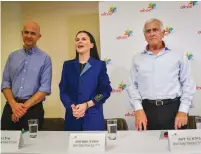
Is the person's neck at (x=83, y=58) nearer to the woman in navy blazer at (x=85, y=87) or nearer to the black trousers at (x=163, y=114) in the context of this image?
the woman in navy blazer at (x=85, y=87)

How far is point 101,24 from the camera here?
3051mm

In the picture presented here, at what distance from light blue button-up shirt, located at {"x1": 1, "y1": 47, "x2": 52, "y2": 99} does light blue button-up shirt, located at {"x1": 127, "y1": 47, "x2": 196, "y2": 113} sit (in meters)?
0.72

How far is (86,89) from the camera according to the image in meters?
1.91

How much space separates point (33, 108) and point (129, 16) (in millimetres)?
1597

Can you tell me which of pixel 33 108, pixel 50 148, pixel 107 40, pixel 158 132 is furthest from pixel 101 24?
pixel 50 148

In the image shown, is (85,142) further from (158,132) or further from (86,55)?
(86,55)

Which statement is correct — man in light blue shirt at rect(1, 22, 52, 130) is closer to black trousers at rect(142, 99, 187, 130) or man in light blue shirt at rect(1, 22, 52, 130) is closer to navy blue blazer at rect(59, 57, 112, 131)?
navy blue blazer at rect(59, 57, 112, 131)

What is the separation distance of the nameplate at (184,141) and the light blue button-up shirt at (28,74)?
1.20 metres

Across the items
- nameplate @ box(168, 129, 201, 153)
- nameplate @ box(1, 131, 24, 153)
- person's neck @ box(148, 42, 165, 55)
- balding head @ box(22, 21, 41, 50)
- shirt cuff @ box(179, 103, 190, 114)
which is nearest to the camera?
nameplate @ box(168, 129, 201, 153)

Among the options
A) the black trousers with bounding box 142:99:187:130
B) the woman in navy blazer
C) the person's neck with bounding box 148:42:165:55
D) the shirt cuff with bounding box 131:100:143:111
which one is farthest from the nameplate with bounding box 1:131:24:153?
the person's neck with bounding box 148:42:165:55

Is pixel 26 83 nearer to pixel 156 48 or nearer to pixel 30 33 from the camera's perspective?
pixel 30 33

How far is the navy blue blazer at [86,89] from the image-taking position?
74.3 inches

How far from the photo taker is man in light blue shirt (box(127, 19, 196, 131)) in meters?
1.95

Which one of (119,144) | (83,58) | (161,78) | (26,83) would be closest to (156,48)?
(161,78)
